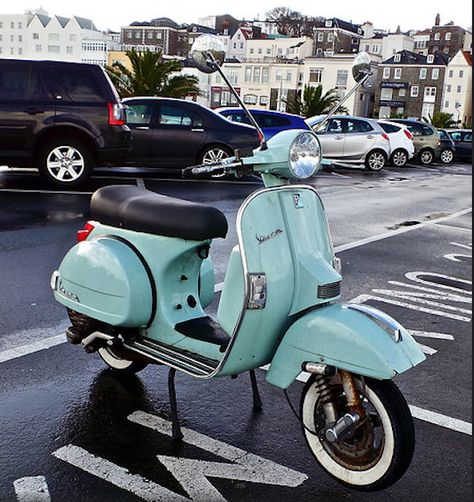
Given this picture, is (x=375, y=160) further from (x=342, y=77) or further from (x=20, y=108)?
(x=342, y=77)

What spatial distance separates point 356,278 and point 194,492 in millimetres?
4166

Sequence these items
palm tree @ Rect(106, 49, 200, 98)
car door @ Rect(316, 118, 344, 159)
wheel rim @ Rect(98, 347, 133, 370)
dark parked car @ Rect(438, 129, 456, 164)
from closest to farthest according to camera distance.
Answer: wheel rim @ Rect(98, 347, 133, 370) → car door @ Rect(316, 118, 344, 159) → dark parked car @ Rect(438, 129, 456, 164) → palm tree @ Rect(106, 49, 200, 98)

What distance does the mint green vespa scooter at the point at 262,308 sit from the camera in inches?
119

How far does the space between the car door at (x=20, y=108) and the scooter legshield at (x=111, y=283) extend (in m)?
7.08

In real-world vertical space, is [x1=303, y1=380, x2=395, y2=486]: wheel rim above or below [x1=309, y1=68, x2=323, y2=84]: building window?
below

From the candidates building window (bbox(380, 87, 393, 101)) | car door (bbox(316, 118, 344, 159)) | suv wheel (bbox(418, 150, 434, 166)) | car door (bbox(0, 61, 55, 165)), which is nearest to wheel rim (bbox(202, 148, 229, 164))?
car door (bbox(0, 61, 55, 165))

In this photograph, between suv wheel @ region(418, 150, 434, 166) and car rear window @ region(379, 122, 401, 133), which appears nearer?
car rear window @ region(379, 122, 401, 133)

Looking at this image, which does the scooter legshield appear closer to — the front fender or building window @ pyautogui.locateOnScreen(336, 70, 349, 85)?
the front fender

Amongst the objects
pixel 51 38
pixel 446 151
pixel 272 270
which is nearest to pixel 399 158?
pixel 446 151

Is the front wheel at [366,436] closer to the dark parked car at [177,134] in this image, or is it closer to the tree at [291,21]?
the dark parked car at [177,134]

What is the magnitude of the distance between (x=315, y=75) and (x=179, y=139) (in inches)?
3052

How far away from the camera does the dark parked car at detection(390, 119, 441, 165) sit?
24.9 m

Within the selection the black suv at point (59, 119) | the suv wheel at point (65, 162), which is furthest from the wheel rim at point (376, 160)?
the suv wheel at point (65, 162)

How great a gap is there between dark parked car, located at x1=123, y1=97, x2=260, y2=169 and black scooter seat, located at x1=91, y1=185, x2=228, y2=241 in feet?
31.7
